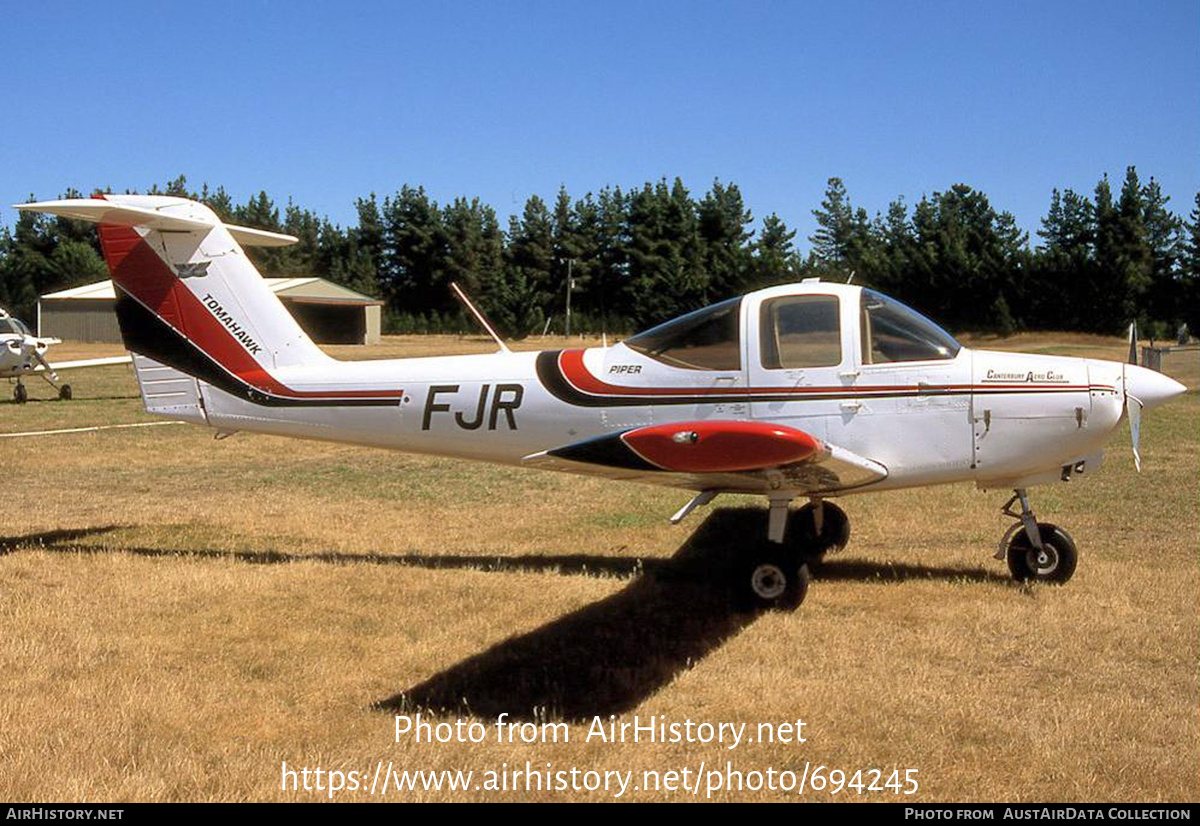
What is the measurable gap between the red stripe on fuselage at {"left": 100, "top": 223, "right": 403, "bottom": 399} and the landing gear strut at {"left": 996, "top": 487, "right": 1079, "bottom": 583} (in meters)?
5.93

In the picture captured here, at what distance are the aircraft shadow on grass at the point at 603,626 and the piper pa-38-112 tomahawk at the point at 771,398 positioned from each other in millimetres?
616

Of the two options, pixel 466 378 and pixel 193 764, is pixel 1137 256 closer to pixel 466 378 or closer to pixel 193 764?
pixel 466 378

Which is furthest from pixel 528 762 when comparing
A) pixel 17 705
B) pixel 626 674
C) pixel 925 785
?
pixel 17 705

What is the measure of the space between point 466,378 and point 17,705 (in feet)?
12.2

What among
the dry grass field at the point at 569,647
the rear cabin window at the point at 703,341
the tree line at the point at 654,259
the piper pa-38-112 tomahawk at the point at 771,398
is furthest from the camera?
the tree line at the point at 654,259

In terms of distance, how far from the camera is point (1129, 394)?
718 centimetres

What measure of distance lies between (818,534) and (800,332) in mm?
2336

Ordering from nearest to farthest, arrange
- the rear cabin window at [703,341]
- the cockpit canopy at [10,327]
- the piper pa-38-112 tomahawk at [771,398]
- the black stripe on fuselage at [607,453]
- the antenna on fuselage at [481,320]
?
the black stripe on fuselage at [607,453], the piper pa-38-112 tomahawk at [771,398], the rear cabin window at [703,341], the antenna on fuselage at [481,320], the cockpit canopy at [10,327]

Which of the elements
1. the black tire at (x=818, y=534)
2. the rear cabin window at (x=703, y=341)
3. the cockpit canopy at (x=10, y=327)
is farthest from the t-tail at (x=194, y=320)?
the cockpit canopy at (x=10, y=327)

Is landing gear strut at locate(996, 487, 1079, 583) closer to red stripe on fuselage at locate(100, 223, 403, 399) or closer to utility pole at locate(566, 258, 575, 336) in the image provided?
red stripe on fuselage at locate(100, 223, 403, 399)

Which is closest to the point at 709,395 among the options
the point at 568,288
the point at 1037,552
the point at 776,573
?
the point at 776,573

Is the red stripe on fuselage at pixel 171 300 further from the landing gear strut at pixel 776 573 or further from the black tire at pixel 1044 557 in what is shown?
the black tire at pixel 1044 557

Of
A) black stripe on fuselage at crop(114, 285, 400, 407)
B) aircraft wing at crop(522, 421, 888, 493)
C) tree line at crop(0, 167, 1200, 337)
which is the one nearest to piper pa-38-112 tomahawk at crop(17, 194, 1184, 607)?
black stripe on fuselage at crop(114, 285, 400, 407)

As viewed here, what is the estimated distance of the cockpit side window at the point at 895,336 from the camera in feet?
24.1
